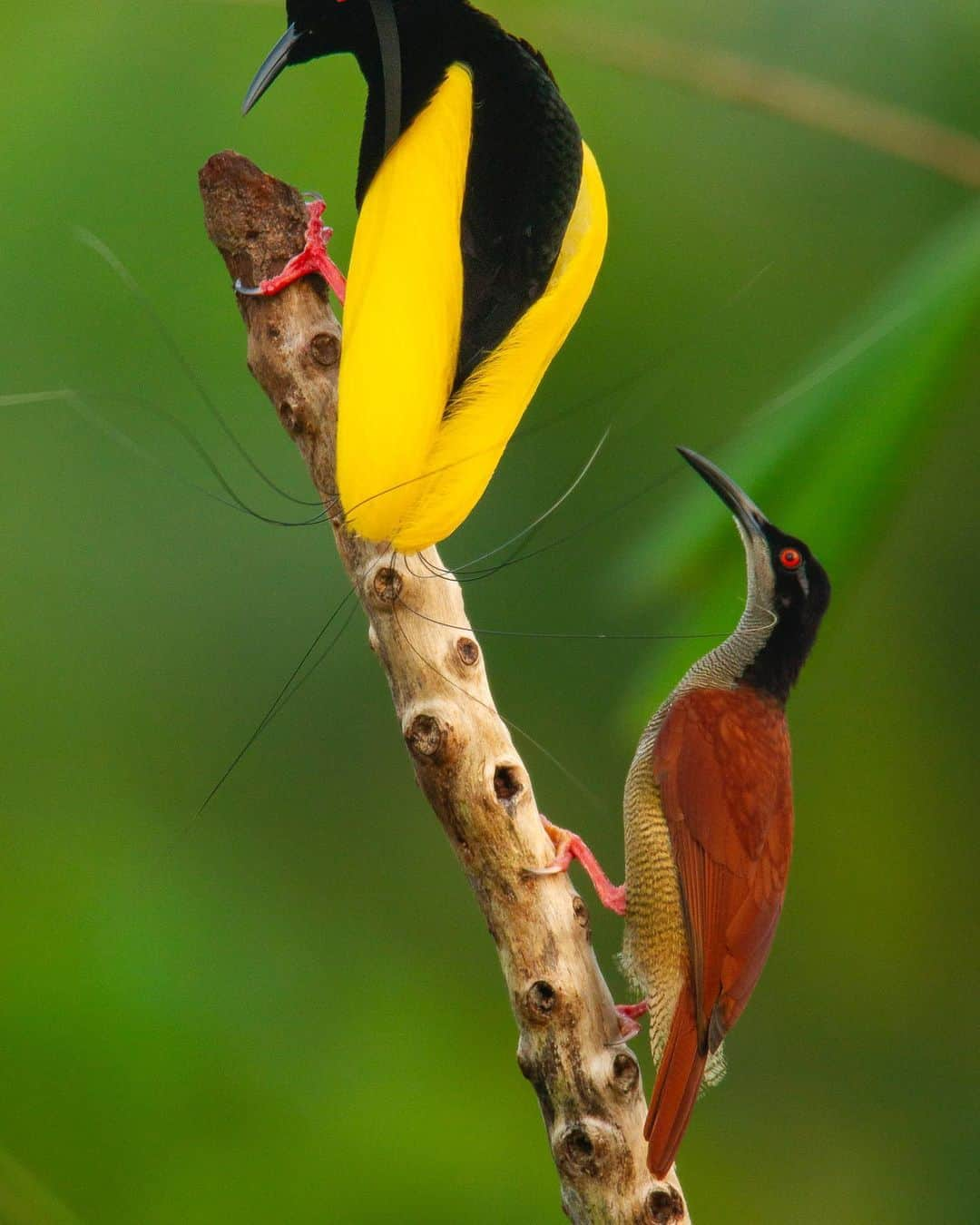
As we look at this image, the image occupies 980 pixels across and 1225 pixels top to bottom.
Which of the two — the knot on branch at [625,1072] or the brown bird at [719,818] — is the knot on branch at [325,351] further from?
the knot on branch at [625,1072]

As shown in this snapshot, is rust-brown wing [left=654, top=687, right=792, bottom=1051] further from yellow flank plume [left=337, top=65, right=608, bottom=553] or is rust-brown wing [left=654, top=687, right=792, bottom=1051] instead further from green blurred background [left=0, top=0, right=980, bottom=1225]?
yellow flank plume [left=337, top=65, right=608, bottom=553]

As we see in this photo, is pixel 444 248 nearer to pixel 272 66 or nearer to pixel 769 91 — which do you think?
pixel 272 66

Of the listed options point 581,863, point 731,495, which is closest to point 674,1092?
point 581,863

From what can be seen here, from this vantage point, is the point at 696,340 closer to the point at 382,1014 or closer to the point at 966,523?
the point at 966,523

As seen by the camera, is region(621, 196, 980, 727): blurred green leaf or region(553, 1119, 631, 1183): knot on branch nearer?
region(553, 1119, 631, 1183): knot on branch

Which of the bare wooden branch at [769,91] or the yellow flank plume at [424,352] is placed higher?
the bare wooden branch at [769,91]

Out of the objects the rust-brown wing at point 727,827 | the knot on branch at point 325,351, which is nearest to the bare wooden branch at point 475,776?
the knot on branch at point 325,351

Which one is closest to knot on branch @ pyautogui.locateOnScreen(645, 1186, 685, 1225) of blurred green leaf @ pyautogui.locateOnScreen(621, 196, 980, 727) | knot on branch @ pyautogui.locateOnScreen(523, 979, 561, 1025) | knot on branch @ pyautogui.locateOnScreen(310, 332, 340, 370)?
knot on branch @ pyautogui.locateOnScreen(523, 979, 561, 1025)
